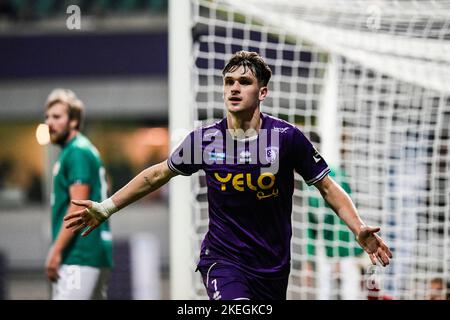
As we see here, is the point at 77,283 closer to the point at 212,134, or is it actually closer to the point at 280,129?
the point at 212,134

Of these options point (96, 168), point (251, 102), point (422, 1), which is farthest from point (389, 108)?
point (251, 102)

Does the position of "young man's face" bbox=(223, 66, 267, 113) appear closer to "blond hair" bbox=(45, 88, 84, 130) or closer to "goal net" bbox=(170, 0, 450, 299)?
"blond hair" bbox=(45, 88, 84, 130)

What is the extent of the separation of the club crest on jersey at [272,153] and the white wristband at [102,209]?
0.85 m

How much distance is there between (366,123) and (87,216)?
388cm

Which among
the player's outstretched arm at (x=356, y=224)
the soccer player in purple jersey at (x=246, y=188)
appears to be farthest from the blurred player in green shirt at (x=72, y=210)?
the player's outstretched arm at (x=356, y=224)

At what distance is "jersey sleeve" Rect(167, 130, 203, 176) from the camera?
4.62m

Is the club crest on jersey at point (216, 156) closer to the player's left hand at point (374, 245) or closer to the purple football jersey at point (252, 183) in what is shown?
the purple football jersey at point (252, 183)

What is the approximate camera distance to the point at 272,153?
456 centimetres

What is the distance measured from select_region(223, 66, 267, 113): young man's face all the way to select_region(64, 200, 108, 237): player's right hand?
856mm

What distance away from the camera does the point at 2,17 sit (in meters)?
17.2

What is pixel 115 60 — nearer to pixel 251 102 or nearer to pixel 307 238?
pixel 307 238

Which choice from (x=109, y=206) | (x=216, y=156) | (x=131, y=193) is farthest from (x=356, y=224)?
(x=109, y=206)
